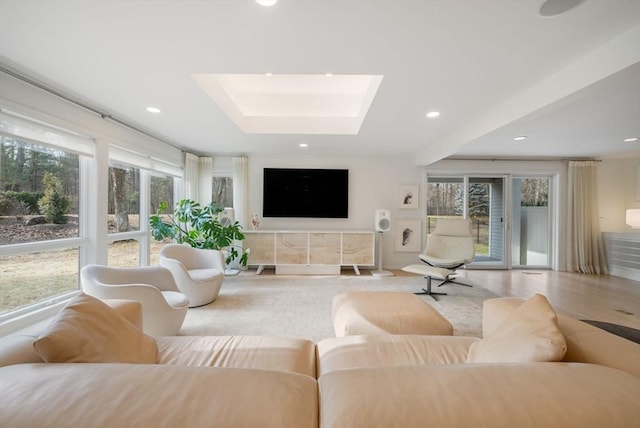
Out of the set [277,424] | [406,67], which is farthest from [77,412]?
[406,67]

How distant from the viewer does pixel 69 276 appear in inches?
112

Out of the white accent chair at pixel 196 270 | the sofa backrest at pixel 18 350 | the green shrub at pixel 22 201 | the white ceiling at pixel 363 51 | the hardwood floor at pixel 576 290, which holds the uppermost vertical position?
the white ceiling at pixel 363 51

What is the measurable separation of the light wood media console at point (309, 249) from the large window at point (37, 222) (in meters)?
2.37

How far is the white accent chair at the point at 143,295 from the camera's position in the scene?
2.00m

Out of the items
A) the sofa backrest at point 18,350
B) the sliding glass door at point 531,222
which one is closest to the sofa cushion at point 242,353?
the sofa backrest at point 18,350

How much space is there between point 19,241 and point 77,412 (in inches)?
108

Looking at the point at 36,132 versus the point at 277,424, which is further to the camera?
the point at 36,132

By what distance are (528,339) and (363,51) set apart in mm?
1855

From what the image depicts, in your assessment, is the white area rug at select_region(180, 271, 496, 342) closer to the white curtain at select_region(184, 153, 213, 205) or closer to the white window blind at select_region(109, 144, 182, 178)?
the white curtain at select_region(184, 153, 213, 205)

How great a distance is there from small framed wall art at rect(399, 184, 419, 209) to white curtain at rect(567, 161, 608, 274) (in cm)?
289

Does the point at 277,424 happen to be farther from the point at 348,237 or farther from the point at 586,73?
the point at 348,237

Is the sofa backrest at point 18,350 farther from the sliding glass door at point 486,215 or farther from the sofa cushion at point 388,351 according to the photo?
the sliding glass door at point 486,215

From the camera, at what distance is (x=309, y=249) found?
470cm

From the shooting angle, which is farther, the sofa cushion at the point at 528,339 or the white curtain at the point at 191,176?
the white curtain at the point at 191,176
